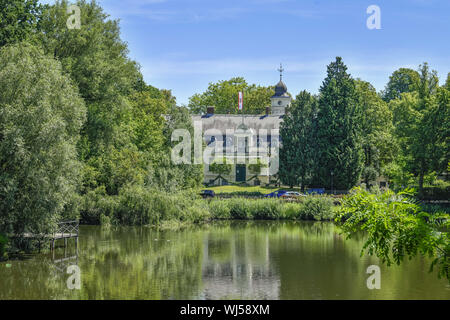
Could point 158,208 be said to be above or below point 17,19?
below

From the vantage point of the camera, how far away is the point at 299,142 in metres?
64.6

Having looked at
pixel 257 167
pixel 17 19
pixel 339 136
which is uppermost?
pixel 17 19

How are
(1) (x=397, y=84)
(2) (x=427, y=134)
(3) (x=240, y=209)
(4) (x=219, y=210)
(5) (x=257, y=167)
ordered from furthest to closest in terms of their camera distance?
1. (1) (x=397, y=84)
2. (5) (x=257, y=167)
3. (2) (x=427, y=134)
4. (3) (x=240, y=209)
5. (4) (x=219, y=210)

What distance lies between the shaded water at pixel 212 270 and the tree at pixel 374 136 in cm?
2714

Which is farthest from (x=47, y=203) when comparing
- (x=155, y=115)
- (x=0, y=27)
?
(x=155, y=115)

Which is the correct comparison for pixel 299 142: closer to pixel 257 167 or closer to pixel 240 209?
pixel 257 167

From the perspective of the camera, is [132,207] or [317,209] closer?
[132,207]

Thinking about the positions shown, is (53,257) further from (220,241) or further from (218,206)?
(218,206)

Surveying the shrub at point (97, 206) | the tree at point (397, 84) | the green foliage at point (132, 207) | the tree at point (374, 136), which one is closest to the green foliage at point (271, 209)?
the green foliage at point (132, 207)

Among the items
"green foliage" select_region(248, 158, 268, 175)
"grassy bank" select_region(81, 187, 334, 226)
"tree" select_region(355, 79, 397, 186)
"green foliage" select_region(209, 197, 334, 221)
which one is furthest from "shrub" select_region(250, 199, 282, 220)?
"green foliage" select_region(248, 158, 268, 175)

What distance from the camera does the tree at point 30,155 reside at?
28.2 meters

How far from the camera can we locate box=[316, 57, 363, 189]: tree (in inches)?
2393

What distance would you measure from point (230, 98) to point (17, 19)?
70.9m

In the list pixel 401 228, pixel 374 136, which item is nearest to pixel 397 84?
pixel 374 136
